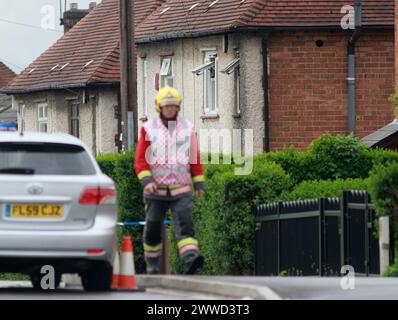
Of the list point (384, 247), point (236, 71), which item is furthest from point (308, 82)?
point (384, 247)

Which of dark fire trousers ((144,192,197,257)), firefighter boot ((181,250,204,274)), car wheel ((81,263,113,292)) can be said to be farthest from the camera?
dark fire trousers ((144,192,197,257))

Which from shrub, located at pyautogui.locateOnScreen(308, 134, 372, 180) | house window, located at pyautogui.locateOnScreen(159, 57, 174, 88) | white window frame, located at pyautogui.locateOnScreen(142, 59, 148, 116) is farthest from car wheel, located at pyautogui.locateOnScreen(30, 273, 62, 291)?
white window frame, located at pyautogui.locateOnScreen(142, 59, 148, 116)

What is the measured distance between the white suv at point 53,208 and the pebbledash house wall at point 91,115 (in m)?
36.6

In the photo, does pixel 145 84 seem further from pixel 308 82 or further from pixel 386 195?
pixel 386 195

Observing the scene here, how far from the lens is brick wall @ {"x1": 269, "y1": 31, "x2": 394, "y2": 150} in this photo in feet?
139

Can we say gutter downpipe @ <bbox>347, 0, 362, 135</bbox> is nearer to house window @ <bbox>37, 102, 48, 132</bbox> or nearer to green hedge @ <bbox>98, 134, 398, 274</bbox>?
green hedge @ <bbox>98, 134, 398, 274</bbox>

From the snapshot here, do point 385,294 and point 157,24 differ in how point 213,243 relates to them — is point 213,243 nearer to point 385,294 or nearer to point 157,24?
point 385,294

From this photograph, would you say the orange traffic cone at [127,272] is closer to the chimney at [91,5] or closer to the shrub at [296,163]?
the shrub at [296,163]

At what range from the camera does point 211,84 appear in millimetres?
44688

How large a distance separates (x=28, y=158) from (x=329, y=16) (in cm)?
2665

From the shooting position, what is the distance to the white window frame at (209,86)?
44.2m

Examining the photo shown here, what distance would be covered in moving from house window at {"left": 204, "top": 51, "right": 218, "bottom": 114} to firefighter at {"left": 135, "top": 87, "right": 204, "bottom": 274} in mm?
25941

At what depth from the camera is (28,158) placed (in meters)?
16.3
